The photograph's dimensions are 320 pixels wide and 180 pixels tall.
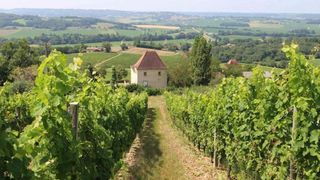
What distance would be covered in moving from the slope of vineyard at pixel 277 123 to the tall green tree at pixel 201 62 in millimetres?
Result: 46237

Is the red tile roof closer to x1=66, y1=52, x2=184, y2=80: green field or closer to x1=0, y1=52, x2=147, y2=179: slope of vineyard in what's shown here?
x1=66, y1=52, x2=184, y2=80: green field

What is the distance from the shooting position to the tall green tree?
190ft

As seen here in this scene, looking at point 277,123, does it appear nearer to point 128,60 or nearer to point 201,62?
point 201,62

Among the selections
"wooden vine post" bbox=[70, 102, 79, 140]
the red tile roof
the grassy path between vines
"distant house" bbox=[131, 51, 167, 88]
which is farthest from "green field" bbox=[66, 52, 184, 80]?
"wooden vine post" bbox=[70, 102, 79, 140]

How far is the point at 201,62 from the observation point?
58.0 metres

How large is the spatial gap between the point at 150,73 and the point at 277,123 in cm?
5173

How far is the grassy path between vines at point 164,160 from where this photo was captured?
509 inches

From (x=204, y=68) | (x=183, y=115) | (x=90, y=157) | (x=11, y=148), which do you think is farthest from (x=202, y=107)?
(x=204, y=68)

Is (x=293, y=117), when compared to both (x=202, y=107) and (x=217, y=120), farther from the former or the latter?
(x=202, y=107)

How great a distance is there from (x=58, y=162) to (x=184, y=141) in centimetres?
1566

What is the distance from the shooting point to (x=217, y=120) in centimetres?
1255

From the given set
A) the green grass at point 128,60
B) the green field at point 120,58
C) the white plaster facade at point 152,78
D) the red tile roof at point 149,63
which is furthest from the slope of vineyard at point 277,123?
the green field at point 120,58

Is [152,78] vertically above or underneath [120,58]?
above

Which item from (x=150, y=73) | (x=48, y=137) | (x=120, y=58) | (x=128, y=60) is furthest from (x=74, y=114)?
(x=120, y=58)
